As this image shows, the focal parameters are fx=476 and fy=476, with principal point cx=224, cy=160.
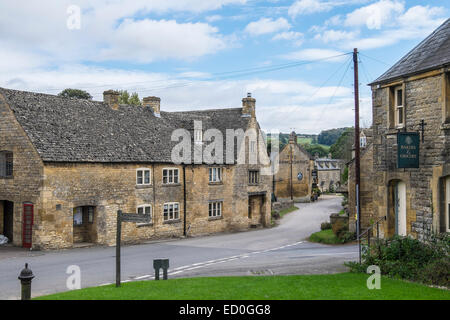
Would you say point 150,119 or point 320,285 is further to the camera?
point 150,119

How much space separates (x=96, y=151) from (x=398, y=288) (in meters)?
20.6

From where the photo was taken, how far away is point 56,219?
26.4m

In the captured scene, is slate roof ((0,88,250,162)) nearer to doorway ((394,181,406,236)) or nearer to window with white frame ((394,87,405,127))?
doorway ((394,181,406,236))

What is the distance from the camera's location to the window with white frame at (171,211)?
3334cm

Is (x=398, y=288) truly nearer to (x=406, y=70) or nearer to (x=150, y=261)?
(x=406, y=70)

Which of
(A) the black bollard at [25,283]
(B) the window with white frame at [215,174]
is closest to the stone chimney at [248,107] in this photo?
(B) the window with white frame at [215,174]

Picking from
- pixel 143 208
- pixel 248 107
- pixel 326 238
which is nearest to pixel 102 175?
pixel 143 208

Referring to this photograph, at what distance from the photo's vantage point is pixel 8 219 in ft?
94.7

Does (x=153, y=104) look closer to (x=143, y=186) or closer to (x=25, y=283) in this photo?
(x=143, y=186)

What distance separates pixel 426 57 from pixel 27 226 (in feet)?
72.1

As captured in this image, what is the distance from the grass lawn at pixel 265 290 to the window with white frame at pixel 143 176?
53.8 ft

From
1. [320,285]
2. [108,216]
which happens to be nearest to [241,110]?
[108,216]

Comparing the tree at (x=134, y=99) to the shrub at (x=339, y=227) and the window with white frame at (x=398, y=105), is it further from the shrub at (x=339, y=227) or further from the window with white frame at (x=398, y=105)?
the window with white frame at (x=398, y=105)

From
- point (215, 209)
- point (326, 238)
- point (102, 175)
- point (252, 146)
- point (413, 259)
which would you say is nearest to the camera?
point (413, 259)
